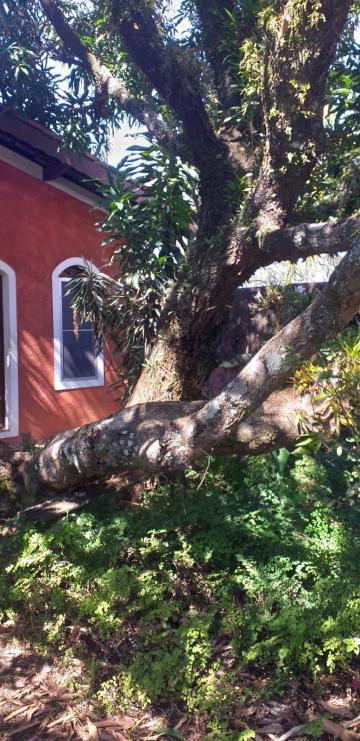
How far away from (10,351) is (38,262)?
3.71ft

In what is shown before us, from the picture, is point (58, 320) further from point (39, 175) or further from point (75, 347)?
point (39, 175)

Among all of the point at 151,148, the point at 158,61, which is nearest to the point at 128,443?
the point at 151,148

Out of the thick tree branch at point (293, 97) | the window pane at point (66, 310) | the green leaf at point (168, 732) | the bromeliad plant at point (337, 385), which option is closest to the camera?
the bromeliad plant at point (337, 385)

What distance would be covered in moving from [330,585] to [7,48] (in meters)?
6.72

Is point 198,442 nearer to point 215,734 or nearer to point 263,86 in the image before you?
point 215,734

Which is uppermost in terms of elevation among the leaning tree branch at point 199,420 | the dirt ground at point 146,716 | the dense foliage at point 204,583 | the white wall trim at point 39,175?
the white wall trim at point 39,175

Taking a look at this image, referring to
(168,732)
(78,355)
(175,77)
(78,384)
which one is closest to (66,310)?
(78,355)

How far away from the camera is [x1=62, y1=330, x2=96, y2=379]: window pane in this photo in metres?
8.46

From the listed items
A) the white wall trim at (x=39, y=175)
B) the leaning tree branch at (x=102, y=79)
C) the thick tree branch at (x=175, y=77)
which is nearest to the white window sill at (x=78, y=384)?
the white wall trim at (x=39, y=175)

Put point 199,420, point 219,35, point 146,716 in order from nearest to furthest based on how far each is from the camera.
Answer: point 146,716, point 199,420, point 219,35

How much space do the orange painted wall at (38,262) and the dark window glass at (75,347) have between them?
260mm

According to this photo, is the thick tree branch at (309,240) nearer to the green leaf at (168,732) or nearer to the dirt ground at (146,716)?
the dirt ground at (146,716)

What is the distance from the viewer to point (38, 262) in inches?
314

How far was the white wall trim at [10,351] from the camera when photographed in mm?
7645
